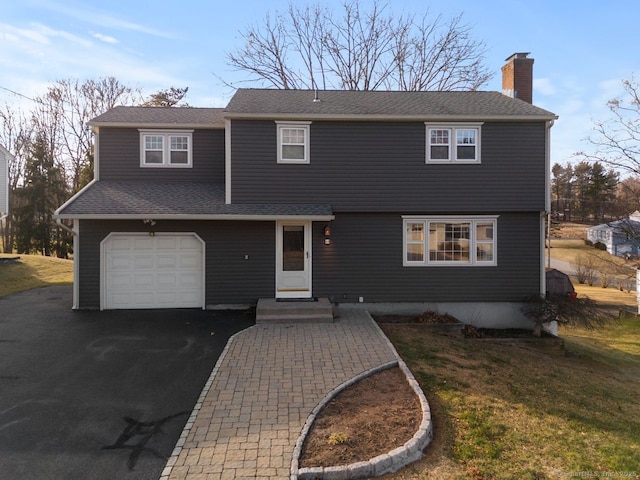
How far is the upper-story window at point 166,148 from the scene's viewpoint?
1198 centimetres

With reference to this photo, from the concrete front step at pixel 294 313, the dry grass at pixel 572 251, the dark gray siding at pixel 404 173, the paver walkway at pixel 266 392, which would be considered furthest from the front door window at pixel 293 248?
the dry grass at pixel 572 251

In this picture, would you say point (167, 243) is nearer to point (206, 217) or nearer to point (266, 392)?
point (206, 217)

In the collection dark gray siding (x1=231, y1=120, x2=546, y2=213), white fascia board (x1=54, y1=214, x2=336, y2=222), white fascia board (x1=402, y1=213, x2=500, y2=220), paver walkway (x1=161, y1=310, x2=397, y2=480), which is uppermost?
dark gray siding (x1=231, y1=120, x2=546, y2=213)

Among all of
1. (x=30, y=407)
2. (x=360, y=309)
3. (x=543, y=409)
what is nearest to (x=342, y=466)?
(x=543, y=409)

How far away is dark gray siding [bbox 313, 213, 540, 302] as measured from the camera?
36.8 ft

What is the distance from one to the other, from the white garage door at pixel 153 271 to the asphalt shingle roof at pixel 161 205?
3.19ft

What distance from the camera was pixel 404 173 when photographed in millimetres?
11133

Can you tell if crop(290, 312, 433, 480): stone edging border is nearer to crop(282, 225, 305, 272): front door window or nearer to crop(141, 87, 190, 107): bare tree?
crop(282, 225, 305, 272): front door window

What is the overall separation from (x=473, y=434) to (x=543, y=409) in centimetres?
165

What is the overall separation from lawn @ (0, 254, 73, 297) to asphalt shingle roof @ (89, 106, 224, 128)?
7512 mm

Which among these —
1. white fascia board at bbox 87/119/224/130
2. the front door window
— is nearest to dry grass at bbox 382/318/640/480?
the front door window

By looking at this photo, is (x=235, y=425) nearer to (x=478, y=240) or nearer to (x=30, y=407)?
(x=30, y=407)

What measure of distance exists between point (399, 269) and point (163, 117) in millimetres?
8828

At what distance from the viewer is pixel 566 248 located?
48500mm
